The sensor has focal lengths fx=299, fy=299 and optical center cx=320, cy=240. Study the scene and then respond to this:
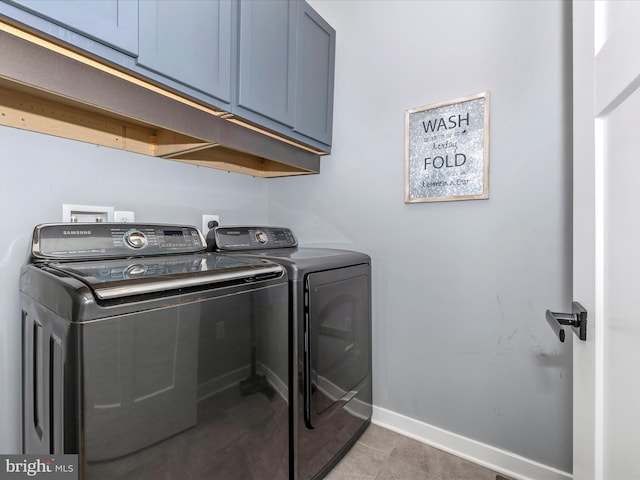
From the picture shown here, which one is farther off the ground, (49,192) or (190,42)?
(190,42)

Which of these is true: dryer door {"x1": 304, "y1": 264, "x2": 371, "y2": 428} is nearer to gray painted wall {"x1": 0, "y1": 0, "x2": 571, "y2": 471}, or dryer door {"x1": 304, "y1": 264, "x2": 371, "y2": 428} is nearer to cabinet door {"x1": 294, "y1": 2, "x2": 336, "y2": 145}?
gray painted wall {"x1": 0, "y1": 0, "x2": 571, "y2": 471}

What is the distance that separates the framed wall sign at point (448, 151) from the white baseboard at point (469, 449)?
1.26 meters

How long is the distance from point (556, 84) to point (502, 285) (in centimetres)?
94

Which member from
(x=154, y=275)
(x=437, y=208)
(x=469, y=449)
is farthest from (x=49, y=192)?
(x=469, y=449)

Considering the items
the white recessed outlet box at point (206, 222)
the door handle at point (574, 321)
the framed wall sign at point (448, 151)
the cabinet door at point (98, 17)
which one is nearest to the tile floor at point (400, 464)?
the door handle at point (574, 321)

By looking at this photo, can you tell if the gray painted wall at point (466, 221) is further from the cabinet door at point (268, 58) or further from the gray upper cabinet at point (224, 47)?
the cabinet door at point (268, 58)

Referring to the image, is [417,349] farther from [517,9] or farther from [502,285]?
[517,9]

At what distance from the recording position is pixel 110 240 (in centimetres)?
117

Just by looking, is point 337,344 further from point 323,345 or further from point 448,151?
point 448,151

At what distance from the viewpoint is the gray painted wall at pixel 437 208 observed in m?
1.30

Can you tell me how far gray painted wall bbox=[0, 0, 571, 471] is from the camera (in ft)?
4.28

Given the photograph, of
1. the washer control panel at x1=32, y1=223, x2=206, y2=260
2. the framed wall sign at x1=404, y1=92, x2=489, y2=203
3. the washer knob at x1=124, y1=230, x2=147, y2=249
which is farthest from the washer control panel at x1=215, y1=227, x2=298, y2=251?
the framed wall sign at x1=404, y1=92, x2=489, y2=203

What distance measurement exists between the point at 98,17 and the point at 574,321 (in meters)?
1.66

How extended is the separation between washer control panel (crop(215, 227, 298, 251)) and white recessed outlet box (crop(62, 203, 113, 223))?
488mm
